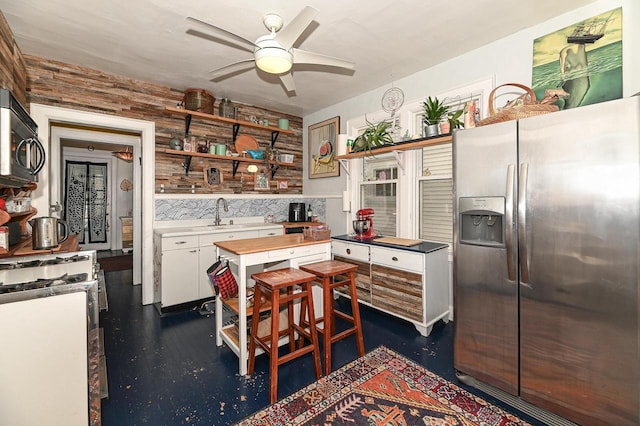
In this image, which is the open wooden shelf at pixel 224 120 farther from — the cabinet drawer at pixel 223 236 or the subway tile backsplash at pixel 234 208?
the cabinet drawer at pixel 223 236

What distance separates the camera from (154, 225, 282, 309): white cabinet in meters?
3.29

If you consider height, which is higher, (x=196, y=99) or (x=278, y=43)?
(x=196, y=99)

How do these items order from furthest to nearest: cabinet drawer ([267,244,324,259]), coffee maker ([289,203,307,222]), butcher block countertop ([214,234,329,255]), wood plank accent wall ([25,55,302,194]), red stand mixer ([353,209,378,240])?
1. coffee maker ([289,203,307,222])
2. red stand mixer ([353,209,378,240])
3. wood plank accent wall ([25,55,302,194])
4. cabinet drawer ([267,244,324,259])
5. butcher block countertop ([214,234,329,255])

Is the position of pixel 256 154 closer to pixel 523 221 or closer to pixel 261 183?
pixel 261 183

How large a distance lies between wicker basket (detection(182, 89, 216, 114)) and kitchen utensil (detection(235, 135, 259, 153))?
0.70m

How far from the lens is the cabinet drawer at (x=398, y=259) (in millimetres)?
2752

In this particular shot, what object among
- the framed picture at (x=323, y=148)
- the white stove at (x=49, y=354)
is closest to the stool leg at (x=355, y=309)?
the white stove at (x=49, y=354)

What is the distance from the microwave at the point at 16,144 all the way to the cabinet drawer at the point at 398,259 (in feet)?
9.08

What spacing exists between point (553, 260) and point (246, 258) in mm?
1950

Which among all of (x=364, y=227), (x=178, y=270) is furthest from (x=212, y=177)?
(x=364, y=227)

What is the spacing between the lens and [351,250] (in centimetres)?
338

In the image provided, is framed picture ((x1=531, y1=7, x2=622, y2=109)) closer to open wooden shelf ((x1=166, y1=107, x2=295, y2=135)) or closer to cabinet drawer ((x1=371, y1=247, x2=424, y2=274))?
cabinet drawer ((x1=371, y1=247, x2=424, y2=274))

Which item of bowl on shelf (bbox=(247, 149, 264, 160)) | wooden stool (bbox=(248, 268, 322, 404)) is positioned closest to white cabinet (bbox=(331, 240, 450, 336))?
wooden stool (bbox=(248, 268, 322, 404))

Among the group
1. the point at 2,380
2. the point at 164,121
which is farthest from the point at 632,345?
the point at 164,121
